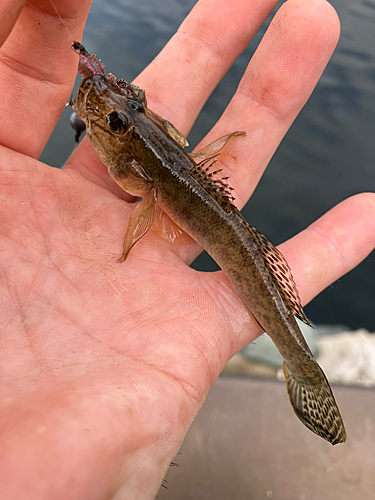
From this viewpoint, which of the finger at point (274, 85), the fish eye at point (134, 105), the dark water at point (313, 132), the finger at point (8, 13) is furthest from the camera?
the dark water at point (313, 132)

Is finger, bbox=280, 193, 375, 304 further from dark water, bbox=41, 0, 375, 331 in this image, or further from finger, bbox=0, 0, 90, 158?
finger, bbox=0, 0, 90, 158

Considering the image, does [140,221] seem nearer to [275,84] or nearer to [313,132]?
[275,84]

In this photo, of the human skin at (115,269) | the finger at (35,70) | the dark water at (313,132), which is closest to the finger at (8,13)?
the human skin at (115,269)

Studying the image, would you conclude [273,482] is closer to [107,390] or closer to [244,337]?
[244,337]

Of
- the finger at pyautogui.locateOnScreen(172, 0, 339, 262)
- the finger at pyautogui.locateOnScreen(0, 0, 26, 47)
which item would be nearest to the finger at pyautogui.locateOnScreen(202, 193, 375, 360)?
the finger at pyautogui.locateOnScreen(172, 0, 339, 262)

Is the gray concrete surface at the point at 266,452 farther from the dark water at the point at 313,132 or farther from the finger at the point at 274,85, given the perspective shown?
the finger at the point at 274,85

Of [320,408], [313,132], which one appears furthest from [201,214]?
[313,132]
